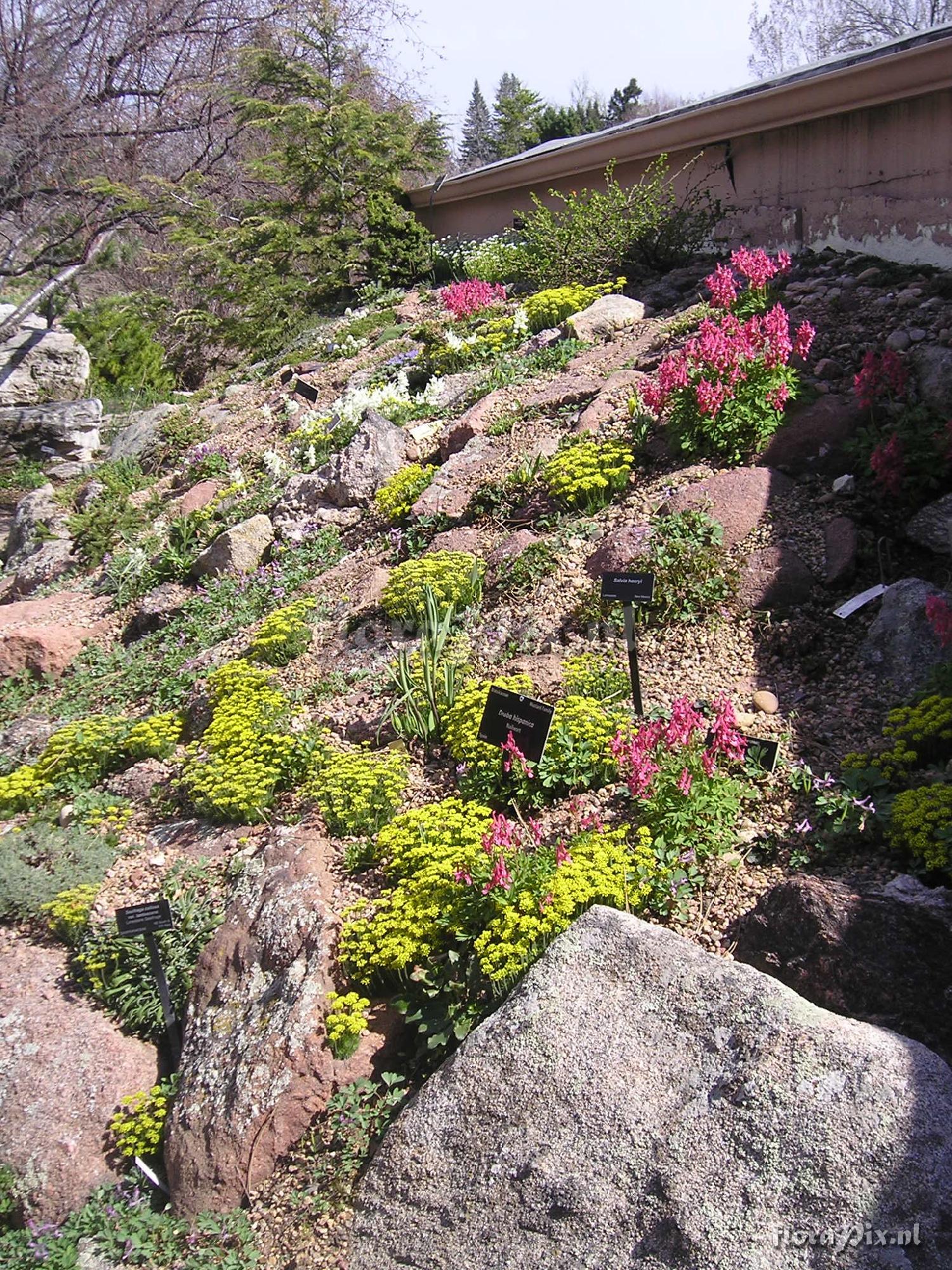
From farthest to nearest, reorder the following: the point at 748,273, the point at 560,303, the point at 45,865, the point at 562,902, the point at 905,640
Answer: the point at 560,303 → the point at 748,273 → the point at 45,865 → the point at 905,640 → the point at 562,902

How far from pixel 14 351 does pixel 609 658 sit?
1284 cm

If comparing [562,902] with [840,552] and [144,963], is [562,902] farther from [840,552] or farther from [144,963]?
[840,552]

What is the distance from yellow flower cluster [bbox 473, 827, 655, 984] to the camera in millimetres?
3301

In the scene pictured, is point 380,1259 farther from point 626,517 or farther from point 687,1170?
point 626,517

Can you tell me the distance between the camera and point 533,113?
31.8 m

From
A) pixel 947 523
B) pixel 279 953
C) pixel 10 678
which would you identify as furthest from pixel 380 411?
pixel 279 953

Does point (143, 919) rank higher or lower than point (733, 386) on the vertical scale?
lower

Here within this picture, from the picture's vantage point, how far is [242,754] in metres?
5.16

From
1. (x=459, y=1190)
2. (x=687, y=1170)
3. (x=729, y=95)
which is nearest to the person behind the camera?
(x=687, y=1170)

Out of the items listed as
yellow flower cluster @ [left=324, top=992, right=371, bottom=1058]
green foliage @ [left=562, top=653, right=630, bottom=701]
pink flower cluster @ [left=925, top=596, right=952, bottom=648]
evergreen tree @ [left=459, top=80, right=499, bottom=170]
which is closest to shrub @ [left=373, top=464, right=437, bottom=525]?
green foliage @ [left=562, top=653, right=630, bottom=701]

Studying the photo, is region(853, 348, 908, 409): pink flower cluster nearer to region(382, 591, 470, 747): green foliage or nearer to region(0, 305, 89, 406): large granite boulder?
region(382, 591, 470, 747): green foliage

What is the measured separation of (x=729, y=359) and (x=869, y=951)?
382 cm

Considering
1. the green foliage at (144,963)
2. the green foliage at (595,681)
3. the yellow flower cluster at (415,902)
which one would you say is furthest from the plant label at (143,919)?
the green foliage at (595,681)

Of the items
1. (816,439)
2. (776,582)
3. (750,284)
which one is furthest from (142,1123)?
(750,284)
